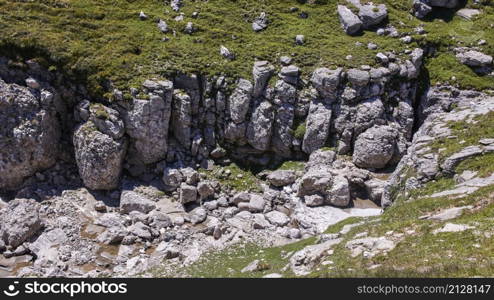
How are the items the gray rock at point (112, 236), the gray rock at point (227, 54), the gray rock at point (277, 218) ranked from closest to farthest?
the gray rock at point (112, 236) < the gray rock at point (277, 218) < the gray rock at point (227, 54)

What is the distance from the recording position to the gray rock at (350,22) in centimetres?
4497

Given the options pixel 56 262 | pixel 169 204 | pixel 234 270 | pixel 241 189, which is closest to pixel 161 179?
pixel 169 204

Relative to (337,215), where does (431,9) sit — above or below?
above

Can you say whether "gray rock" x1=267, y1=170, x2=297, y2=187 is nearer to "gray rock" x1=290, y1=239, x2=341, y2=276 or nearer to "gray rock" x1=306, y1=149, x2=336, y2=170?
"gray rock" x1=306, y1=149, x2=336, y2=170

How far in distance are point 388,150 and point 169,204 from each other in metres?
20.4

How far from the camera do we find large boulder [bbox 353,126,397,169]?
1443 inches

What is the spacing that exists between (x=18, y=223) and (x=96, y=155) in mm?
7878

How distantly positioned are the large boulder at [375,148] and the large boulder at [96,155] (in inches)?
851

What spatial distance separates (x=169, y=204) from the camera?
3519 cm

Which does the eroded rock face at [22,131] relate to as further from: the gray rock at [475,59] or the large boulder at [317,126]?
the gray rock at [475,59]

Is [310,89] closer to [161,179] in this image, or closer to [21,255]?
[161,179]

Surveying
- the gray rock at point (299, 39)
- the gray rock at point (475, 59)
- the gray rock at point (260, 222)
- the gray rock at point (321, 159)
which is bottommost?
the gray rock at point (260, 222)

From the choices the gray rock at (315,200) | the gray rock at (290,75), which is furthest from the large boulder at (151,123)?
the gray rock at (315,200)

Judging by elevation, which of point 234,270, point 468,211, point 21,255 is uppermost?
point 468,211
